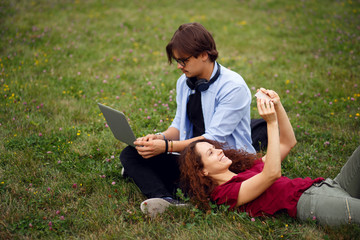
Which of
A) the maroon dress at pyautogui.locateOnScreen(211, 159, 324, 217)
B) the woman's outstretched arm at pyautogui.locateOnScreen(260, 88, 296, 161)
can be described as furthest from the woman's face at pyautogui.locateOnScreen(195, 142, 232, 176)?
the woman's outstretched arm at pyautogui.locateOnScreen(260, 88, 296, 161)

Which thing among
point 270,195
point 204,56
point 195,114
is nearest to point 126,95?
point 195,114

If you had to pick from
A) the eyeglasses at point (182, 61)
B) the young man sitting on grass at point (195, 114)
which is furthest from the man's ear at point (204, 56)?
the eyeglasses at point (182, 61)

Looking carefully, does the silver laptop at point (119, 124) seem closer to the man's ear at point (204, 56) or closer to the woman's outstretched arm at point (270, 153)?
the man's ear at point (204, 56)

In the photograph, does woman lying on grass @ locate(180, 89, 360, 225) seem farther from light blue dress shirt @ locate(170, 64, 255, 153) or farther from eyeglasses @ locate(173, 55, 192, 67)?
eyeglasses @ locate(173, 55, 192, 67)

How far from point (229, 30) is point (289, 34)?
1.83 meters

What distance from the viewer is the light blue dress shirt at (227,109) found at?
3420 mm

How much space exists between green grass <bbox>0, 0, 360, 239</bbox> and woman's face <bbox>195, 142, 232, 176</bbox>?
43cm

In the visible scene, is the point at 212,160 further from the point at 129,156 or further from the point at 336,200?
the point at 336,200

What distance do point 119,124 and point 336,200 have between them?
221 centimetres

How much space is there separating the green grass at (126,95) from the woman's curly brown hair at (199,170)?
18cm

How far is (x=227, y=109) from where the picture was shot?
3.41m

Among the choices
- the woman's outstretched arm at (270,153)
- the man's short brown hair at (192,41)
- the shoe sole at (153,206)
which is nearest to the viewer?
the woman's outstretched arm at (270,153)

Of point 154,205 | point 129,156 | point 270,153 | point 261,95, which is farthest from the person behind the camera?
point 129,156

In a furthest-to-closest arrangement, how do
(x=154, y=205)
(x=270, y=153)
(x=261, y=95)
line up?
(x=154, y=205)
(x=261, y=95)
(x=270, y=153)
